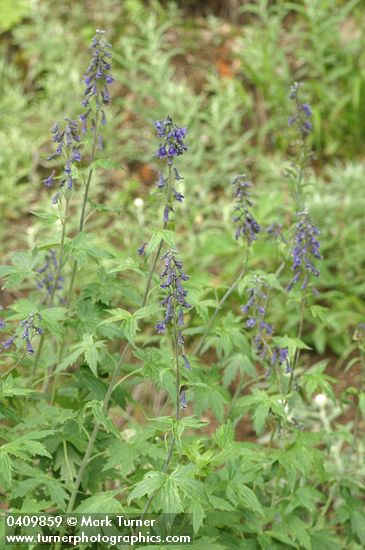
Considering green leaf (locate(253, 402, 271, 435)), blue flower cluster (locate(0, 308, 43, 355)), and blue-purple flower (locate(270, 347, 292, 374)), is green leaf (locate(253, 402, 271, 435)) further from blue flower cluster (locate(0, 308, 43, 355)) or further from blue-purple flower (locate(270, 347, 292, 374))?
blue flower cluster (locate(0, 308, 43, 355))

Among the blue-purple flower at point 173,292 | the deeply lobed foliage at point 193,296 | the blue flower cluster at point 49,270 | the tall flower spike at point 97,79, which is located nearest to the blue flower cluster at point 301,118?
the deeply lobed foliage at point 193,296

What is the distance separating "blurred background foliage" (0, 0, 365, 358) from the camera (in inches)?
268

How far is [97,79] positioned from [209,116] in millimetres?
4678

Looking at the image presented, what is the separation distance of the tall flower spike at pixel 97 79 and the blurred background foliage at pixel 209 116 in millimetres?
2930

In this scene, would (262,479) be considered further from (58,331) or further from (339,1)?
(339,1)

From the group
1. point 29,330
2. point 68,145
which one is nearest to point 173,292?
point 29,330

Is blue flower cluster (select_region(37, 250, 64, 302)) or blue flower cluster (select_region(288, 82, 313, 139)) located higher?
blue flower cluster (select_region(288, 82, 313, 139))

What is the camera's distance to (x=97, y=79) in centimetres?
366

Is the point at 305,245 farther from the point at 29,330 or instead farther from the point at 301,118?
the point at 29,330

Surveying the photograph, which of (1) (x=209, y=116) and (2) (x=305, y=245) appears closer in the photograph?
(2) (x=305, y=245)

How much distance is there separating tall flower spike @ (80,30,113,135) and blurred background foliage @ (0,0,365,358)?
293 cm

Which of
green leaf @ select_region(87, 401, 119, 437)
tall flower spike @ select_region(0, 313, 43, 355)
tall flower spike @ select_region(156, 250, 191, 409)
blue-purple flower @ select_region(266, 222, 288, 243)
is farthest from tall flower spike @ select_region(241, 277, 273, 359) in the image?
tall flower spike @ select_region(0, 313, 43, 355)

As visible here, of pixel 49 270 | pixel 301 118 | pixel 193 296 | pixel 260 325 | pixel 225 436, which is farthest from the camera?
pixel 49 270

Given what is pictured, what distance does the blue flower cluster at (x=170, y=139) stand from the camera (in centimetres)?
315
